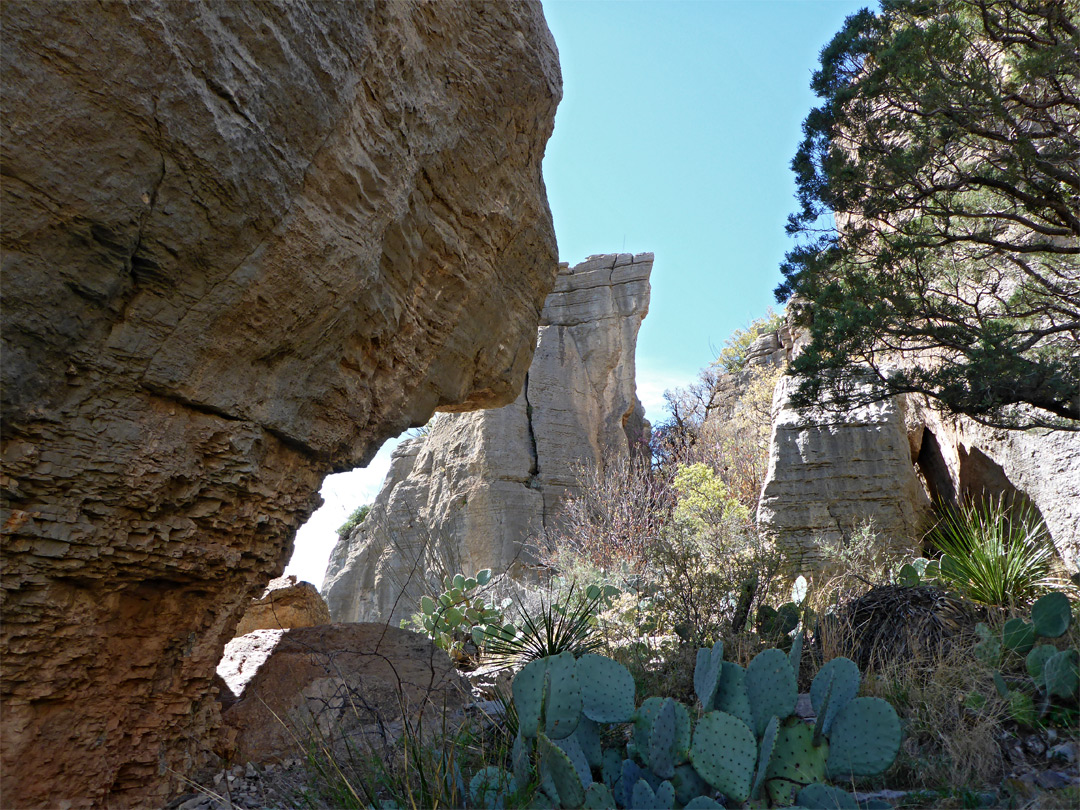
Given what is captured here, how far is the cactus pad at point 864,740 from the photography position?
3592mm

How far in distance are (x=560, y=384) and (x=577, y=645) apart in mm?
12676

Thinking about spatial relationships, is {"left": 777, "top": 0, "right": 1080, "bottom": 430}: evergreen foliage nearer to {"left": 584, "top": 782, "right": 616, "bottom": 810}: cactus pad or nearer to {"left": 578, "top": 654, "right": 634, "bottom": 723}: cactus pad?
{"left": 578, "top": 654, "right": 634, "bottom": 723}: cactus pad

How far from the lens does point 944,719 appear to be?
450 centimetres

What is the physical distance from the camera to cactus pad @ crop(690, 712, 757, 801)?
11.2 ft

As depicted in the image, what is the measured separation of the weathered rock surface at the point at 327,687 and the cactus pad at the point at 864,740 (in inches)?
89.3

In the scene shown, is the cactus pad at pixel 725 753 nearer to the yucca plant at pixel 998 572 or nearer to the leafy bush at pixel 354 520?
the yucca plant at pixel 998 572

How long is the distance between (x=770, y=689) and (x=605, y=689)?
0.88 m

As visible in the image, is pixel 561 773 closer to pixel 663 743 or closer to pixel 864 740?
Answer: pixel 663 743

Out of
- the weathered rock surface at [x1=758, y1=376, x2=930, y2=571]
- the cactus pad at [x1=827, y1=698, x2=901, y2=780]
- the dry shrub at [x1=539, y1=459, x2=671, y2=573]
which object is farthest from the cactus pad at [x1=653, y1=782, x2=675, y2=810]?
the dry shrub at [x1=539, y1=459, x2=671, y2=573]

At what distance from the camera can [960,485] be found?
10359mm

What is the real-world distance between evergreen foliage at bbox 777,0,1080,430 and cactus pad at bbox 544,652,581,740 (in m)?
4.27

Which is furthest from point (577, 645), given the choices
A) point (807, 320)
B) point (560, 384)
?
point (560, 384)

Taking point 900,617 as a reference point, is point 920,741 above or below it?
below

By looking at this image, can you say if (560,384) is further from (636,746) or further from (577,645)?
(636,746)
